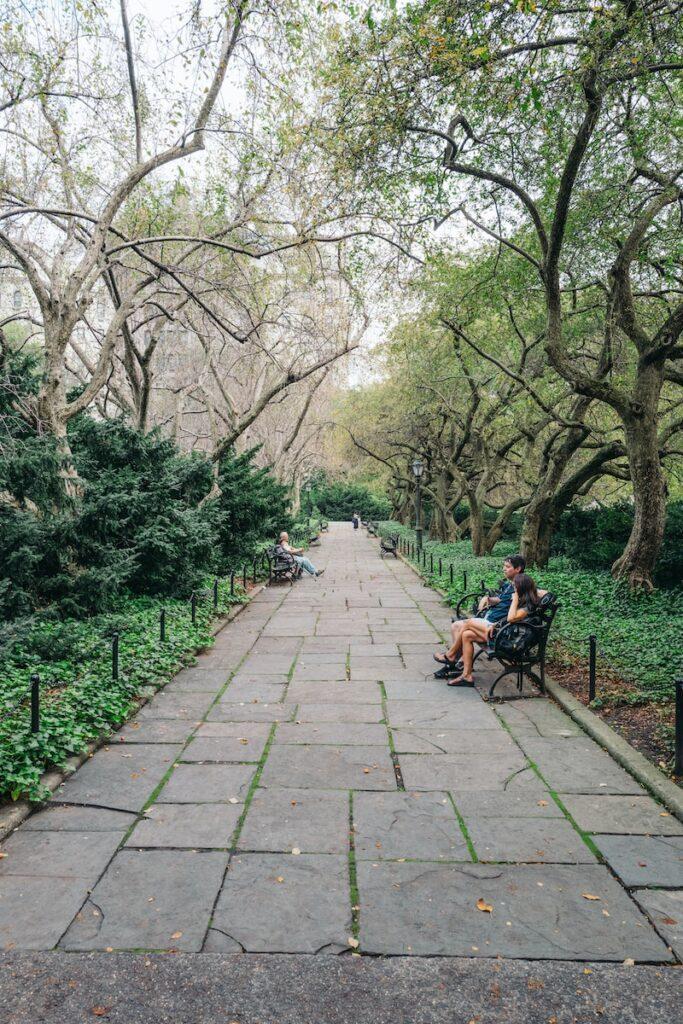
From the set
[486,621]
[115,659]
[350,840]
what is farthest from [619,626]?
[115,659]

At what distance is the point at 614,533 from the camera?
1431cm

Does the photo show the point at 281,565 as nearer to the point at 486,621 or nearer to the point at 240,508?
the point at 240,508

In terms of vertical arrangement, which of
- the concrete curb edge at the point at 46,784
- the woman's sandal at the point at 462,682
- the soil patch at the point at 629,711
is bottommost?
the concrete curb edge at the point at 46,784

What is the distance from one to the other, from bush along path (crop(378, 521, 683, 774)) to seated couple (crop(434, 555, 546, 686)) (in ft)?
2.96

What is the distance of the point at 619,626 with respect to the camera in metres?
8.44

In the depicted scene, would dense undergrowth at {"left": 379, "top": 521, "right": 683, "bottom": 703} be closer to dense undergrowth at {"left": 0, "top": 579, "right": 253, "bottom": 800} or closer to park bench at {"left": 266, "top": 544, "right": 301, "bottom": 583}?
park bench at {"left": 266, "top": 544, "right": 301, "bottom": 583}

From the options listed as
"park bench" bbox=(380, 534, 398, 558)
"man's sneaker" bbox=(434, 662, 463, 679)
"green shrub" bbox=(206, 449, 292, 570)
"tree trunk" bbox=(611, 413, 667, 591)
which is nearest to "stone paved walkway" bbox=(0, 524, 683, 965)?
"man's sneaker" bbox=(434, 662, 463, 679)

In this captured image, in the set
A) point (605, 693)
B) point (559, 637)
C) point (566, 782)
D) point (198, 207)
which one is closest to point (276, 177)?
point (198, 207)

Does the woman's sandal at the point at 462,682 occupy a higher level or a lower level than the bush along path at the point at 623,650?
lower

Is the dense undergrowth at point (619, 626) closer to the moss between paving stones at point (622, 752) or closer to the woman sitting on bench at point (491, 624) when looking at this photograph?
the moss between paving stones at point (622, 752)

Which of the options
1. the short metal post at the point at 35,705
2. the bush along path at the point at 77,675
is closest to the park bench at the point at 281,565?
the bush along path at the point at 77,675

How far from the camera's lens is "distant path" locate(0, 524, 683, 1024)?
2.82m

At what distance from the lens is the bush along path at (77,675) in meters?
4.48

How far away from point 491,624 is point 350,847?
11.9ft
